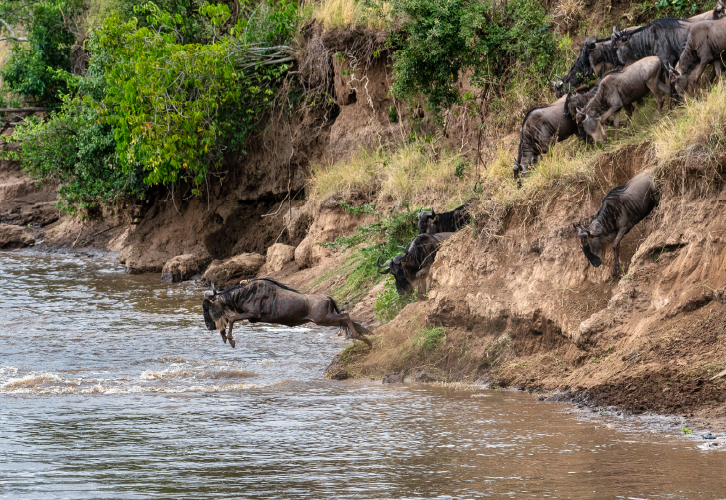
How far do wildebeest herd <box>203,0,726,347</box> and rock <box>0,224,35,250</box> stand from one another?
1958 centimetres

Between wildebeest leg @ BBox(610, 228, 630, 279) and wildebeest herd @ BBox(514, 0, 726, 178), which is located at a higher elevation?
wildebeest herd @ BBox(514, 0, 726, 178)

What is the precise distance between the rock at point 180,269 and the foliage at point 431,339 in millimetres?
11024

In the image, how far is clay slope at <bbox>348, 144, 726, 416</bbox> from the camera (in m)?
7.16

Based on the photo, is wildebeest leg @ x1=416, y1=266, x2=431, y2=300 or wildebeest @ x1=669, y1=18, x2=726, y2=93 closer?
wildebeest @ x1=669, y1=18, x2=726, y2=93

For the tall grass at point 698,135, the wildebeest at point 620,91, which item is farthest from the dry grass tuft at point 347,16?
the tall grass at point 698,135

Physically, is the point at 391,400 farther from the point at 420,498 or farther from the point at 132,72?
the point at 132,72

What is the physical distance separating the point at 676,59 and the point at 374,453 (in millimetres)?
6774

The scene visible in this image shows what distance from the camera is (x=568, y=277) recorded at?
352 inches

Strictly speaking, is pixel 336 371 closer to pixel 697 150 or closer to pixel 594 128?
pixel 594 128

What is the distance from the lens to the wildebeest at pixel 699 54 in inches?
382

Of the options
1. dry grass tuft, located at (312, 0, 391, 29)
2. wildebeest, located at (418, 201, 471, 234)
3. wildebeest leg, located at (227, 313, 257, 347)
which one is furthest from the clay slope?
dry grass tuft, located at (312, 0, 391, 29)

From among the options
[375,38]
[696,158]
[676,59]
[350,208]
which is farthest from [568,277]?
[375,38]

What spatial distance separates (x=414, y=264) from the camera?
1112 cm

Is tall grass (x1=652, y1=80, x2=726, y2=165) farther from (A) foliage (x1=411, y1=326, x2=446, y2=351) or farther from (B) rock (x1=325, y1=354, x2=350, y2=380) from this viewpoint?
(B) rock (x1=325, y1=354, x2=350, y2=380)
